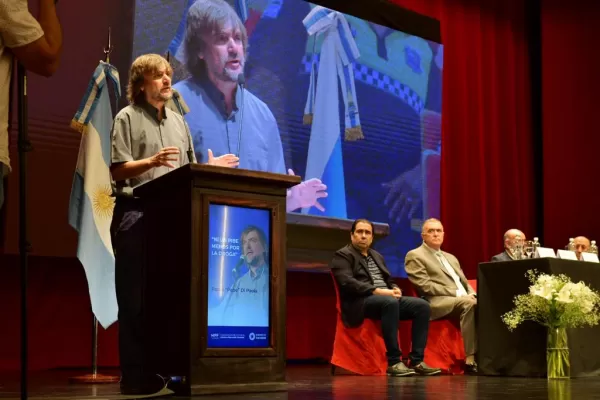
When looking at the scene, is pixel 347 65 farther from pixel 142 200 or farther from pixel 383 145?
pixel 142 200

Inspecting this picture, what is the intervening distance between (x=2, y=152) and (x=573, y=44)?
7446 mm

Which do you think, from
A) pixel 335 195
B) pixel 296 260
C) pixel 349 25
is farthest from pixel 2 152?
pixel 349 25

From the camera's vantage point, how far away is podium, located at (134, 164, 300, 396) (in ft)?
9.09

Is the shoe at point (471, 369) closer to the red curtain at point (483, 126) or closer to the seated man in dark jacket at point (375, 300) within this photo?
the seated man in dark jacket at point (375, 300)

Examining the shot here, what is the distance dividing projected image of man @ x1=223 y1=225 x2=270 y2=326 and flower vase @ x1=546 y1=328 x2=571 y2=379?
79.2 inches

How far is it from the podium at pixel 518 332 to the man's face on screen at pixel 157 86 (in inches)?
97.7

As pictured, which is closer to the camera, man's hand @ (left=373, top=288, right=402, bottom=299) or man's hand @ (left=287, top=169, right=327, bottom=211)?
man's hand @ (left=373, top=288, right=402, bottom=299)

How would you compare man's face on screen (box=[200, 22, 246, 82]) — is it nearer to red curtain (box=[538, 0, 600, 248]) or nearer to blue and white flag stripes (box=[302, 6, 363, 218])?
blue and white flag stripes (box=[302, 6, 363, 218])

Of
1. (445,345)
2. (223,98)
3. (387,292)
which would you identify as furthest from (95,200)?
(445,345)

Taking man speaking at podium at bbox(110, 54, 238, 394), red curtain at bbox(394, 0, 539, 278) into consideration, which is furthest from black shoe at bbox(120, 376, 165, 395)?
red curtain at bbox(394, 0, 539, 278)

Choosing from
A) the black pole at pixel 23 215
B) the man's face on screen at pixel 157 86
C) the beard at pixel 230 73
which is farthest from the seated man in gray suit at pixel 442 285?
the black pole at pixel 23 215

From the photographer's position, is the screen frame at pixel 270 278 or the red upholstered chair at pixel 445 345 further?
the red upholstered chair at pixel 445 345

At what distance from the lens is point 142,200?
3.04 meters

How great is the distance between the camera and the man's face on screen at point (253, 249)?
2.92 metres
